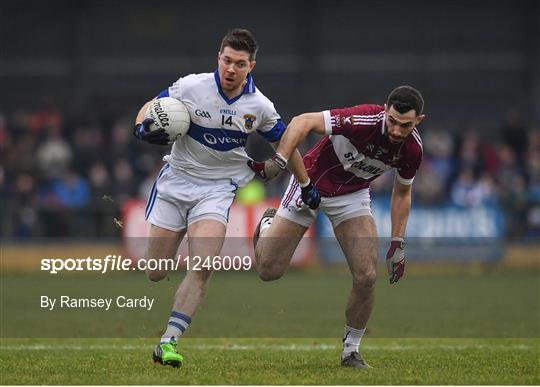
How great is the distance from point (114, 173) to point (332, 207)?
1395 centimetres

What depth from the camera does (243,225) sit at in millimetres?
20453

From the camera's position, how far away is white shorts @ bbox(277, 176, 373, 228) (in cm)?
972

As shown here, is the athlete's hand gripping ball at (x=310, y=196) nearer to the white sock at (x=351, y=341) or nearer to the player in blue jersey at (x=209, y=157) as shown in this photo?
the player in blue jersey at (x=209, y=157)

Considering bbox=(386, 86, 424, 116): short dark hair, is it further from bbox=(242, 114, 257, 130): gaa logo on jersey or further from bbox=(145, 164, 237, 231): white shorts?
bbox=(145, 164, 237, 231): white shorts

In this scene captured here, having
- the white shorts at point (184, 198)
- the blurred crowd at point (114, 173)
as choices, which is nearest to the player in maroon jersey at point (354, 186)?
the white shorts at point (184, 198)

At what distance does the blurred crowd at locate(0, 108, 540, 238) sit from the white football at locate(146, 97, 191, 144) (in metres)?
11.5

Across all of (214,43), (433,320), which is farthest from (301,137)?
(214,43)

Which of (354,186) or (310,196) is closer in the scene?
(310,196)

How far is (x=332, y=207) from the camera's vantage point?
9766mm

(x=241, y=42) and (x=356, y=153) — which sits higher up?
(x=241, y=42)

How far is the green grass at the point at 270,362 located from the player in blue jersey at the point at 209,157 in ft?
2.40

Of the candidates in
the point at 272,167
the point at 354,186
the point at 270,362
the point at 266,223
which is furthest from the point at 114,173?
the point at 272,167

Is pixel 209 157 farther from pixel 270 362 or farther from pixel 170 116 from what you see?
pixel 270 362

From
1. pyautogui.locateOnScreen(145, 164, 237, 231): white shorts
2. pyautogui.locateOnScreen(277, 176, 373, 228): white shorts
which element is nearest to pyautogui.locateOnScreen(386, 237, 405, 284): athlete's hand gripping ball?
pyautogui.locateOnScreen(277, 176, 373, 228): white shorts
